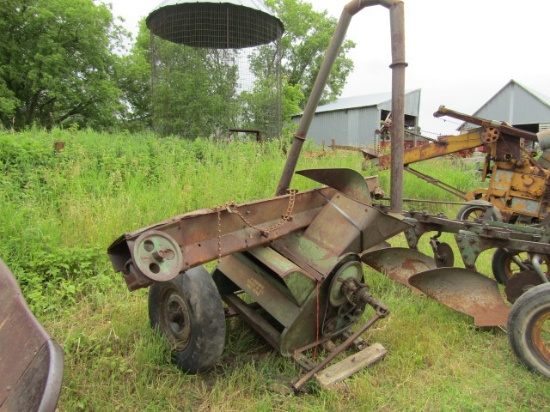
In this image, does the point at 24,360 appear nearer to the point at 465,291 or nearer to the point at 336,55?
the point at 336,55

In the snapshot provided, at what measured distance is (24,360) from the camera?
1.37m

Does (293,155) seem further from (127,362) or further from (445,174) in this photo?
(445,174)

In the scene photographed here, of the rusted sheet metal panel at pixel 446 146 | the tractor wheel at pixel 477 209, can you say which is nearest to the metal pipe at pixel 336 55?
the tractor wheel at pixel 477 209

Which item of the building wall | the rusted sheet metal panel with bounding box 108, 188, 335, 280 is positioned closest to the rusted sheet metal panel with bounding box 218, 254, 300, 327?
the rusted sheet metal panel with bounding box 108, 188, 335, 280

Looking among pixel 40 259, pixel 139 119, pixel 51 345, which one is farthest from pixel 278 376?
pixel 139 119

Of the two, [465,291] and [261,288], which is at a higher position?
[261,288]

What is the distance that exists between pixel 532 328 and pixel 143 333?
8.19 ft

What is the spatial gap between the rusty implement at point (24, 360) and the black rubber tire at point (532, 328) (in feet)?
8.51

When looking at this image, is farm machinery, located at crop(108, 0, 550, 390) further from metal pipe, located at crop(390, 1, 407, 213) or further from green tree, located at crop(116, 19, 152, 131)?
green tree, located at crop(116, 19, 152, 131)

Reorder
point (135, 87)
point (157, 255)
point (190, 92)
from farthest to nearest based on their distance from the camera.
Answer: point (135, 87) → point (190, 92) → point (157, 255)

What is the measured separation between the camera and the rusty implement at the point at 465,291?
3090 millimetres

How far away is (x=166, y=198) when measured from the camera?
479 centimetres

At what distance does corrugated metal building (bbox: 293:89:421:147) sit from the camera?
2700 centimetres

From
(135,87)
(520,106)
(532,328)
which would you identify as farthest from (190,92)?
(520,106)
